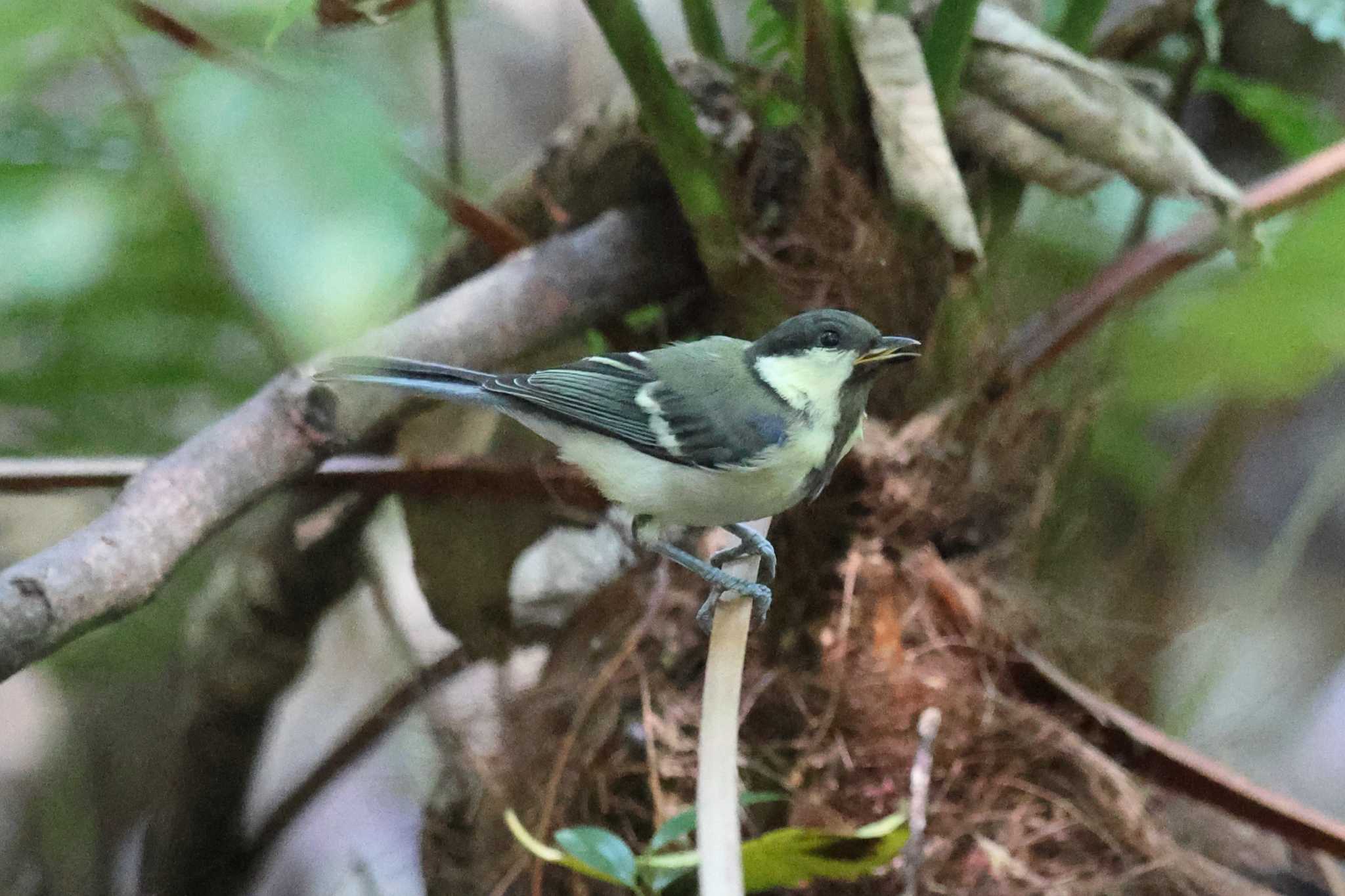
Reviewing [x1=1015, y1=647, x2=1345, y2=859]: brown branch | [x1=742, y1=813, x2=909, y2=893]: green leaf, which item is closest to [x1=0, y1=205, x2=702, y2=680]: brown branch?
[x1=742, y1=813, x2=909, y2=893]: green leaf

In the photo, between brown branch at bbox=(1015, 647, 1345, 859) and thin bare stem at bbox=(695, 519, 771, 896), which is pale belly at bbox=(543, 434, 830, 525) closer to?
thin bare stem at bbox=(695, 519, 771, 896)

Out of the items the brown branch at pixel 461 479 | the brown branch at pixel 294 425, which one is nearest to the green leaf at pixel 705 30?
the brown branch at pixel 294 425

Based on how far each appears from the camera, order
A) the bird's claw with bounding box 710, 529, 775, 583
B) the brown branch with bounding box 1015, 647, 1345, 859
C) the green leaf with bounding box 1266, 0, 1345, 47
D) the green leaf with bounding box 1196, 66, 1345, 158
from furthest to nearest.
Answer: the green leaf with bounding box 1196, 66, 1345, 158, the green leaf with bounding box 1266, 0, 1345, 47, the brown branch with bounding box 1015, 647, 1345, 859, the bird's claw with bounding box 710, 529, 775, 583

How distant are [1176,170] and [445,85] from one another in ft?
2.53

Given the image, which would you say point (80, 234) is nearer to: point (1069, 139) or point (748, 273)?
point (748, 273)

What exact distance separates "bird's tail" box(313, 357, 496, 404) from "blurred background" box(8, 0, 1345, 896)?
0.13 ft

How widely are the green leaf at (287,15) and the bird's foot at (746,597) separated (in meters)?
0.51

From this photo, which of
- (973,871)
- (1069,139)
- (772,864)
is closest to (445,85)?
(1069,139)

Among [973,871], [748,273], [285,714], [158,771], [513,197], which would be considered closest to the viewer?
[973,871]

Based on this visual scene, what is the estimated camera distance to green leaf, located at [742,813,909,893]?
2.61 ft

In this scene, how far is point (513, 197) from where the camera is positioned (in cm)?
124

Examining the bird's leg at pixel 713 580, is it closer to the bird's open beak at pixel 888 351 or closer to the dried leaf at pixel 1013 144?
the bird's open beak at pixel 888 351

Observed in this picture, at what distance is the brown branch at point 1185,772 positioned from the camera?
94cm

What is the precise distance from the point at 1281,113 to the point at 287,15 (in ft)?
4.14
